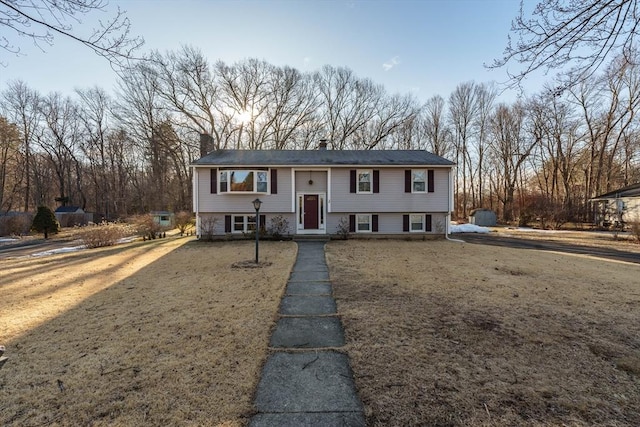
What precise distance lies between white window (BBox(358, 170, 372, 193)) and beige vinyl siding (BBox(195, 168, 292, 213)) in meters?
3.72

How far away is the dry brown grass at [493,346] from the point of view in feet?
8.89

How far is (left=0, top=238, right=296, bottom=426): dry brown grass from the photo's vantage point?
106 inches

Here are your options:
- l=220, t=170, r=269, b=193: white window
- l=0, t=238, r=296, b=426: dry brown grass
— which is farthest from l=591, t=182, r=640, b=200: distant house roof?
l=0, t=238, r=296, b=426: dry brown grass

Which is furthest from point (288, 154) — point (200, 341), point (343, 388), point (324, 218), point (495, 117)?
point (495, 117)

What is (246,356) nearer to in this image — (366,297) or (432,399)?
(432,399)

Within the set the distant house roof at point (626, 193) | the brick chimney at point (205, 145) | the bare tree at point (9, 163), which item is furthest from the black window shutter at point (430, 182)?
the bare tree at point (9, 163)

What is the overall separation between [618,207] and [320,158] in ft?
84.3

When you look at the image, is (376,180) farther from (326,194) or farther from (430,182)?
(430,182)

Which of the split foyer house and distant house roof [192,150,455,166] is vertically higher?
distant house roof [192,150,455,166]

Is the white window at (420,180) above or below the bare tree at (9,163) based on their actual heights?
below

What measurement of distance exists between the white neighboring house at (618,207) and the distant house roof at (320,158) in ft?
59.5

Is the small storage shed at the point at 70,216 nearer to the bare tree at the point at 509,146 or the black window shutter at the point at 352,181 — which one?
the black window shutter at the point at 352,181

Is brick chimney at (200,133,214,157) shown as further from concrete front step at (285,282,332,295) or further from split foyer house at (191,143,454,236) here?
concrete front step at (285,282,332,295)

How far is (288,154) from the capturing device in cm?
1669
